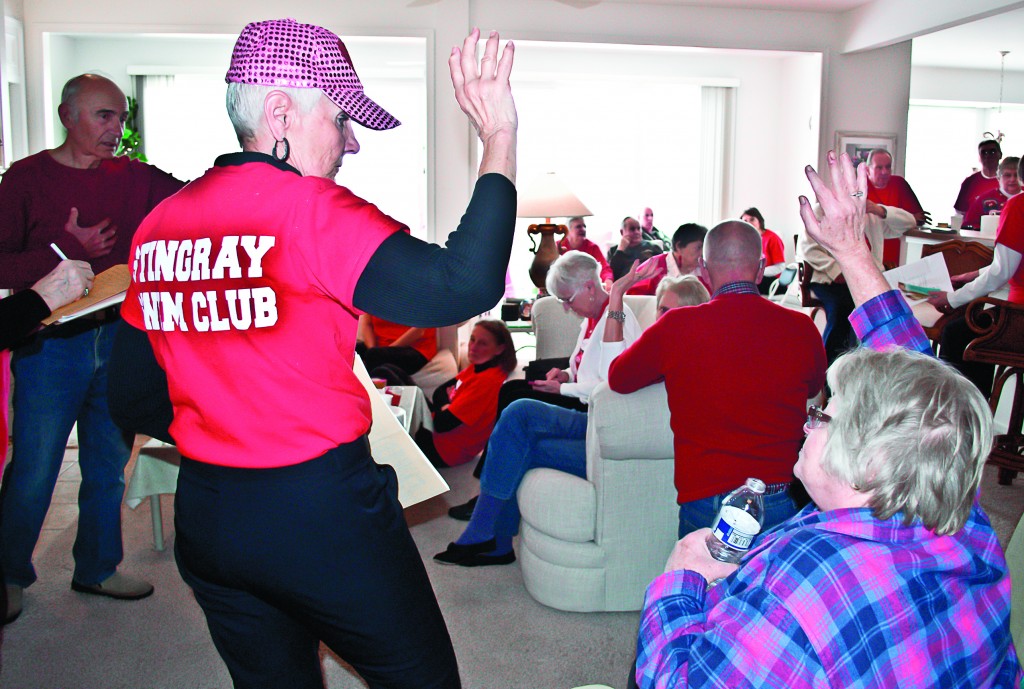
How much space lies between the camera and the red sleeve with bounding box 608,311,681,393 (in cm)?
240

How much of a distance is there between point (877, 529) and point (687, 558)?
13.7 inches

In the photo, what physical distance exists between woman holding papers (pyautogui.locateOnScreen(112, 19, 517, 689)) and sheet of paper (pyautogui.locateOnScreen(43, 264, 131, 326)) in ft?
2.56

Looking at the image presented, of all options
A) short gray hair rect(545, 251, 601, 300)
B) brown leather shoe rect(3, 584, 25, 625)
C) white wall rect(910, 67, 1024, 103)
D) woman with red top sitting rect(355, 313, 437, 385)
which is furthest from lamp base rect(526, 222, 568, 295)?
white wall rect(910, 67, 1024, 103)

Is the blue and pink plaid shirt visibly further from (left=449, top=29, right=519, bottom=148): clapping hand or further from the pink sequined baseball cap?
the pink sequined baseball cap

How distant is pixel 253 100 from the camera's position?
1.12 m

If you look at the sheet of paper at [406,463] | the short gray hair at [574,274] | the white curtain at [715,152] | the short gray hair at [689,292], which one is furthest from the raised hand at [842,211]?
the white curtain at [715,152]

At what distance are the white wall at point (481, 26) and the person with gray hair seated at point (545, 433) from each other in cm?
358

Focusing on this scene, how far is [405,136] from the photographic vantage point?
970cm

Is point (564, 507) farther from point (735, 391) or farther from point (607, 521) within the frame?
point (735, 391)

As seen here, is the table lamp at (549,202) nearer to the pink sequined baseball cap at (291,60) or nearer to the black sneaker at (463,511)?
the black sneaker at (463,511)

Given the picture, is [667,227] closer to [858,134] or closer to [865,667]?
[858,134]

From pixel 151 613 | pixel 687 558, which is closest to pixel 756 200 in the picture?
pixel 151 613

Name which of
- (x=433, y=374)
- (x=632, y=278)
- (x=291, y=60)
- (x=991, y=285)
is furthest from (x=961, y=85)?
(x=291, y=60)

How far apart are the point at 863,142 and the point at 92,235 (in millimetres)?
7088
